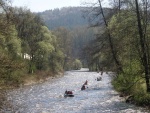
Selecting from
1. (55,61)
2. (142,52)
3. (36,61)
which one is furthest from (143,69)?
(55,61)

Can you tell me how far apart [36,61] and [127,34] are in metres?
51.0

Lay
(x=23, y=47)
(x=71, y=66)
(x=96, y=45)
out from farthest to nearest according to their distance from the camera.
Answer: (x=71, y=66) < (x=23, y=47) < (x=96, y=45)

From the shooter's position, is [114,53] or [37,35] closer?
[114,53]

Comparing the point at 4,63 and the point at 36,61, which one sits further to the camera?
the point at 36,61

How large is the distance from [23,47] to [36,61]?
7.91m

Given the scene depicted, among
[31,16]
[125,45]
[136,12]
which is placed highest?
[31,16]

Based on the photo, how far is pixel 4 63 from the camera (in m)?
11.6

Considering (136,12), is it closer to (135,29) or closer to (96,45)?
(135,29)

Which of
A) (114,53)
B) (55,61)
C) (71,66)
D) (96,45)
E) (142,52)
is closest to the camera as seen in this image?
(142,52)

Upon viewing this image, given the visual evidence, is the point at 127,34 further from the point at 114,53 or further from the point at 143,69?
the point at 114,53

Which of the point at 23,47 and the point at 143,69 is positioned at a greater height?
the point at 23,47

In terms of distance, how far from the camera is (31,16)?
226ft

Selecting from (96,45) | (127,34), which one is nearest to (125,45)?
(127,34)

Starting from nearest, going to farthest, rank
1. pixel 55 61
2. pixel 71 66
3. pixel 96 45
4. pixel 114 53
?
pixel 114 53
pixel 96 45
pixel 55 61
pixel 71 66
